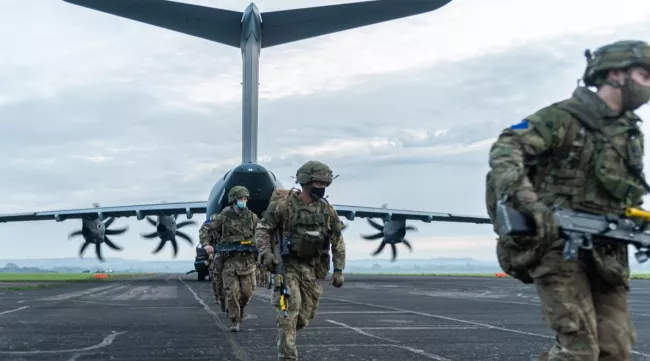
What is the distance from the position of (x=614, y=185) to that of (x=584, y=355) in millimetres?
1060

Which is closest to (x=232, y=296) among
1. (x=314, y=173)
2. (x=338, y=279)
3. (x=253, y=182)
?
(x=338, y=279)

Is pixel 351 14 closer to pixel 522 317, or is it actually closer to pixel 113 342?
pixel 522 317

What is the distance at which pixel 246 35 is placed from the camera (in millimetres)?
32125

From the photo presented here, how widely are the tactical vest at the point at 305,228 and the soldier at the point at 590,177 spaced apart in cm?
377

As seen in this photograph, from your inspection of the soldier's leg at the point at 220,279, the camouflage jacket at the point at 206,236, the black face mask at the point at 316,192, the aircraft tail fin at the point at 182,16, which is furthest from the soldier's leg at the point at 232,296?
the aircraft tail fin at the point at 182,16

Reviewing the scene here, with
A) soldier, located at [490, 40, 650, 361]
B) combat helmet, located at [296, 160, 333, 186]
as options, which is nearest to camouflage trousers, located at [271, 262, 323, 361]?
combat helmet, located at [296, 160, 333, 186]

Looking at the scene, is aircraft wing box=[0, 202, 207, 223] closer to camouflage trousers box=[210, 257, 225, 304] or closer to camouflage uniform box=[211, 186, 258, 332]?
camouflage trousers box=[210, 257, 225, 304]

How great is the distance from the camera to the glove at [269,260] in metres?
8.12

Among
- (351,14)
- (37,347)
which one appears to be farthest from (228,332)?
(351,14)

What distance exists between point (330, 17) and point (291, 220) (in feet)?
80.5

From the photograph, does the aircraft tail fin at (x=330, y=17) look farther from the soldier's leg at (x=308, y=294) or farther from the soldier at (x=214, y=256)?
the soldier's leg at (x=308, y=294)

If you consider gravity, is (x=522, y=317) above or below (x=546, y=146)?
below

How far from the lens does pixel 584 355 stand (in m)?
4.38

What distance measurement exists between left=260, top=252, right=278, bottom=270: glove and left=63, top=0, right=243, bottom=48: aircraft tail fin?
21.0 metres
